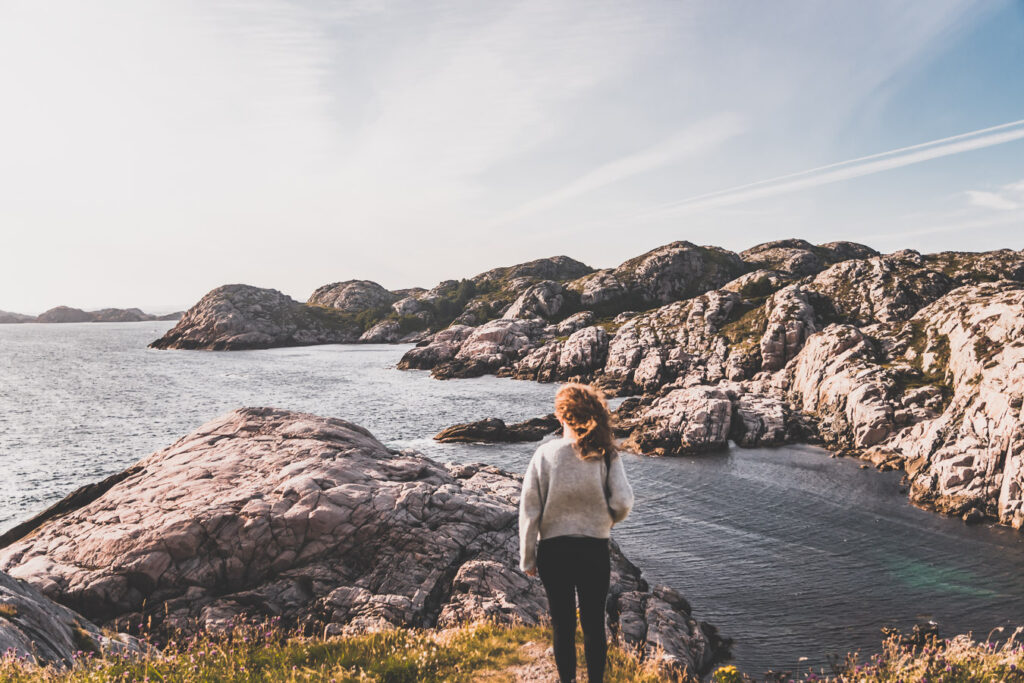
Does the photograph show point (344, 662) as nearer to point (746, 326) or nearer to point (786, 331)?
point (786, 331)

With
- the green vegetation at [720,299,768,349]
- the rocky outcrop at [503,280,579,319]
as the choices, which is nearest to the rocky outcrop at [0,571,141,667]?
the green vegetation at [720,299,768,349]

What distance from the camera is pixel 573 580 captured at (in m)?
6.81

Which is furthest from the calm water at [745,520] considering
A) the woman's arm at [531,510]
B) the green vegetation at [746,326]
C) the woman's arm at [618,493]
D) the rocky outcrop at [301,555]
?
the green vegetation at [746,326]

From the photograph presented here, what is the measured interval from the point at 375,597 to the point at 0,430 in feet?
219

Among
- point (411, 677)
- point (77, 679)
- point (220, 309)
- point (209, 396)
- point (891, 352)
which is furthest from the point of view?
point (220, 309)

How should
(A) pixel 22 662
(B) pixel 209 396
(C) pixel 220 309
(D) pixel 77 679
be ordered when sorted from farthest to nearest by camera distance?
(C) pixel 220 309 < (B) pixel 209 396 < (A) pixel 22 662 < (D) pixel 77 679

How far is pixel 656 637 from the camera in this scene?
55.9ft

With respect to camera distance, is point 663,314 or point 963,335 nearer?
point 963,335

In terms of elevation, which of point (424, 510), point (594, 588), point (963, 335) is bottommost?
point (424, 510)

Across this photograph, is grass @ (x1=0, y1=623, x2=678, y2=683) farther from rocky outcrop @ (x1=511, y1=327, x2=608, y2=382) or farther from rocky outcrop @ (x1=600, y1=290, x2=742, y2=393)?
rocky outcrop @ (x1=511, y1=327, x2=608, y2=382)

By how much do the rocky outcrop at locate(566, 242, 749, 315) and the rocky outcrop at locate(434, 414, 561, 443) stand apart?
3813 inches

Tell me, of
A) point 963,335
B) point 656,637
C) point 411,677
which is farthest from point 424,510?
point 963,335

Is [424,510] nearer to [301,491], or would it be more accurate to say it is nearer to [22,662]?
[301,491]

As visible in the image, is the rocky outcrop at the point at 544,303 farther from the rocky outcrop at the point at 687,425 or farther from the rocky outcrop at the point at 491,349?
the rocky outcrop at the point at 687,425
